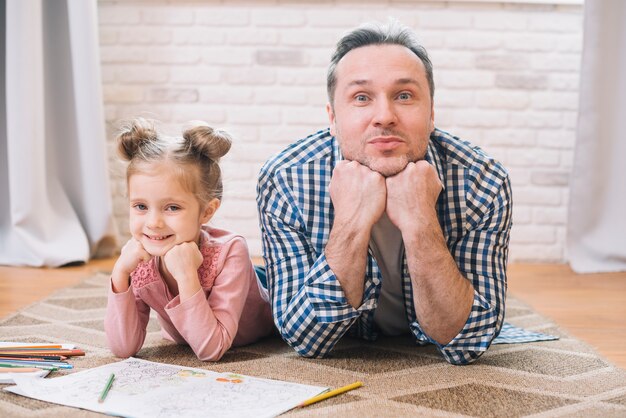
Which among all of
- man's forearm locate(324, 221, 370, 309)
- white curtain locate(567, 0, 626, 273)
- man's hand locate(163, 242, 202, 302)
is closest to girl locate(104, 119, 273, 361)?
man's hand locate(163, 242, 202, 302)

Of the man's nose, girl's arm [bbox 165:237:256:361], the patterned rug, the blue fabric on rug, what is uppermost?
the man's nose

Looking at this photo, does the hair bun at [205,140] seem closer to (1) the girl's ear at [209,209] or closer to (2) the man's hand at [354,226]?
(1) the girl's ear at [209,209]

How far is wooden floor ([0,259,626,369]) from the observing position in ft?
6.43

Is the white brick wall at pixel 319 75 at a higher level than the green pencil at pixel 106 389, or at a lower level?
higher

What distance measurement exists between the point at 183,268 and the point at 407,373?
1.60ft

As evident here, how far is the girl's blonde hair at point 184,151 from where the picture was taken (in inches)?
61.2

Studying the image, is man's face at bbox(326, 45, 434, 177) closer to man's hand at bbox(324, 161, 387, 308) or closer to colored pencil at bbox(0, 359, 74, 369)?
man's hand at bbox(324, 161, 387, 308)

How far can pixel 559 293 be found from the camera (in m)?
2.55

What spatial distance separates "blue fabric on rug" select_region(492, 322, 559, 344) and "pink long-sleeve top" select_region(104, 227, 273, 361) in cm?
62

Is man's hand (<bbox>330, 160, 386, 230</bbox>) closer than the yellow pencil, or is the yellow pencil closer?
the yellow pencil

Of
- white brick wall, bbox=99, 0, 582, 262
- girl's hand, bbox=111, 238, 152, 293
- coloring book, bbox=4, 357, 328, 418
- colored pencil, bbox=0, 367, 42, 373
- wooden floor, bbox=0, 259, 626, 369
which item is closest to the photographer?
coloring book, bbox=4, 357, 328, 418

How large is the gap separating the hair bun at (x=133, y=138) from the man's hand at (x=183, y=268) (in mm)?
228

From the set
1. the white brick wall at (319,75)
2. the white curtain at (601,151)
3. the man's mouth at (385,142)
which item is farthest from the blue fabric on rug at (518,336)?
the white brick wall at (319,75)

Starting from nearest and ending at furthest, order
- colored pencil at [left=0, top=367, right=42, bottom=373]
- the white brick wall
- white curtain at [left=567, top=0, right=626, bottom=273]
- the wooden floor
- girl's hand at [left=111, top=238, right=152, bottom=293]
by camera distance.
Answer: colored pencil at [left=0, top=367, right=42, bottom=373] < girl's hand at [left=111, top=238, right=152, bottom=293] < the wooden floor < white curtain at [left=567, top=0, right=626, bottom=273] < the white brick wall
